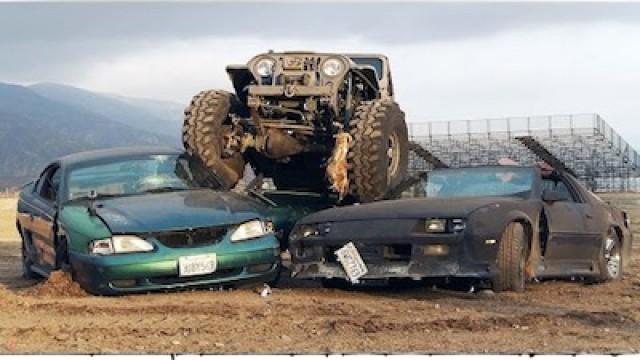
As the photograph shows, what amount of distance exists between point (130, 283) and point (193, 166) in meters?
1.94

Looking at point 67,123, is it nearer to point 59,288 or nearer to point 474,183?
point 59,288

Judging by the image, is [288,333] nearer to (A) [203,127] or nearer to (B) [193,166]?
(B) [193,166]

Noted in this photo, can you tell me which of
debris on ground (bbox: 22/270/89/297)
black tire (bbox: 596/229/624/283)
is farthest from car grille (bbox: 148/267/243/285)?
black tire (bbox: 596/229/624/283)

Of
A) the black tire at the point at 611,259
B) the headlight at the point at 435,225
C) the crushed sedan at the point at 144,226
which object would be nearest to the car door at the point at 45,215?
the crushed sedan at the point at 144,226

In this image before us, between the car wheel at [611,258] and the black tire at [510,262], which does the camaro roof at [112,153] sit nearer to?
the black tire at [510,262]

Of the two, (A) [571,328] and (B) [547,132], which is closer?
(A) [571,328]

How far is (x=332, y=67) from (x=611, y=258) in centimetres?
286

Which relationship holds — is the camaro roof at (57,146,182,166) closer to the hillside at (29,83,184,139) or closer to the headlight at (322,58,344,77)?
the hillside at (29,83,184,139)

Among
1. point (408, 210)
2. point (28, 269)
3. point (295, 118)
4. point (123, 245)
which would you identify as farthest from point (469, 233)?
point (28, 269)

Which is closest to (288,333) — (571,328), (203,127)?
(571,328)

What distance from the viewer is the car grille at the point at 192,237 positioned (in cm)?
727

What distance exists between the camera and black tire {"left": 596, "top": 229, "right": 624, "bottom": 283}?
875 centimetres

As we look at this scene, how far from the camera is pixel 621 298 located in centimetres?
769

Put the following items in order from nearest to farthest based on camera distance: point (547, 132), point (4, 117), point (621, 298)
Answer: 1. point (621, 298)
2. point (547, 132)
3. point (4, 117)
